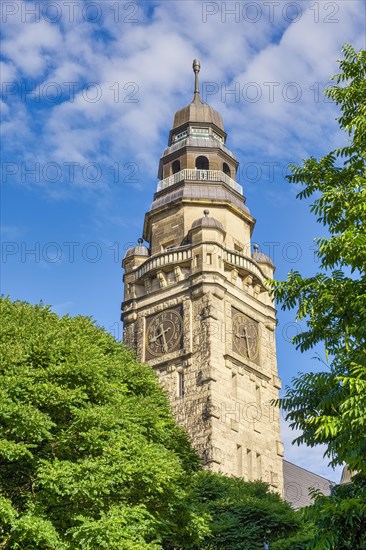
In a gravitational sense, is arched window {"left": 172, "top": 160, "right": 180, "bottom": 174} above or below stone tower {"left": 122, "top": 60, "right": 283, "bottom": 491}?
above

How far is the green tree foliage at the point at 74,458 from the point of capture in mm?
19984

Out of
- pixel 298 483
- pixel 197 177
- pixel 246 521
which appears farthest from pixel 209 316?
pixel 298 483

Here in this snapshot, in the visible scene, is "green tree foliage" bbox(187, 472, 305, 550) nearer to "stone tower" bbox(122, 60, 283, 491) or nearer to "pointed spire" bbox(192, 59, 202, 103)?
"stone tower" bbox(122, 60, 283, 491)

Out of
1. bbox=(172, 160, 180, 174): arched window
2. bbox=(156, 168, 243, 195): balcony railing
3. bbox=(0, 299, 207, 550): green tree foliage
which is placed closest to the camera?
bbox=(0, 299, 207, 550): green tree foliage

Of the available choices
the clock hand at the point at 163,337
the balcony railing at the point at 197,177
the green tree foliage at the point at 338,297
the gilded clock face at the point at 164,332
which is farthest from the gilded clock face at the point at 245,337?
the green tree foliage at the point at 338,297

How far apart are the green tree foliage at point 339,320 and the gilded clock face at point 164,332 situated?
32.4 m

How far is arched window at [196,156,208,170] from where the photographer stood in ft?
187

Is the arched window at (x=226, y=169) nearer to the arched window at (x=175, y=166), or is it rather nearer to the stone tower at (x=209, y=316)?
the stone tower at (x=209, y=316)

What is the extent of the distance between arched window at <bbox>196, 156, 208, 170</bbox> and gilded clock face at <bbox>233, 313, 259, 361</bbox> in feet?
40.9

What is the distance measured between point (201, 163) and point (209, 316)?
47.6 ft

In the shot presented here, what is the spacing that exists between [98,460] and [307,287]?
29.2 ft

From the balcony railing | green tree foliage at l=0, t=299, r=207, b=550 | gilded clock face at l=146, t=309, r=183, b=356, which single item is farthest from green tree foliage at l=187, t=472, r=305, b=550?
the balcony railing

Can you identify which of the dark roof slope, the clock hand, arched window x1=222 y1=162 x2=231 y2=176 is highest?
arched window x1=222 y1=162 x2=231 y2=176

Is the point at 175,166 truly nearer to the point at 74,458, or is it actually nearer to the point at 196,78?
the point at 196,78
